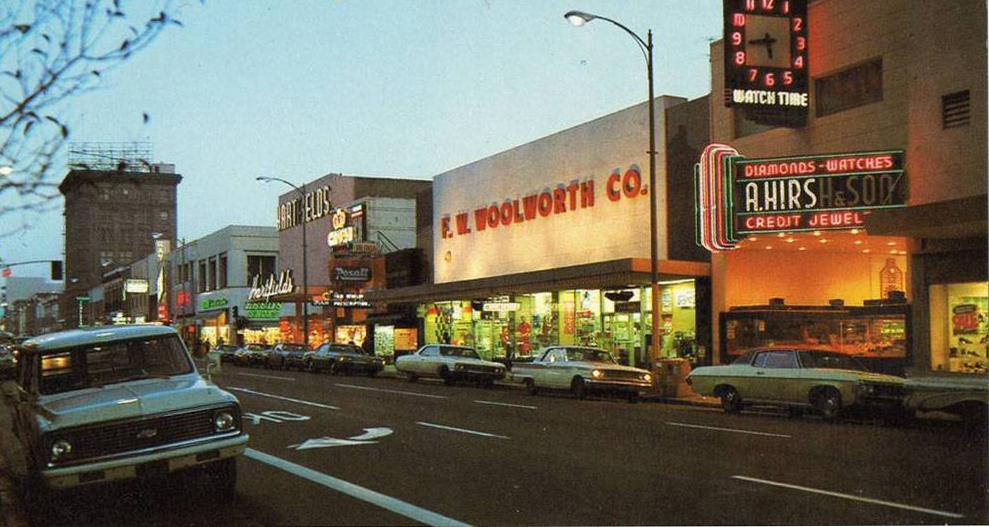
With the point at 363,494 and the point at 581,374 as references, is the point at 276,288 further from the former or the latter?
the point at 363,494

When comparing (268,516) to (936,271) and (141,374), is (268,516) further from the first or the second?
(936,271)

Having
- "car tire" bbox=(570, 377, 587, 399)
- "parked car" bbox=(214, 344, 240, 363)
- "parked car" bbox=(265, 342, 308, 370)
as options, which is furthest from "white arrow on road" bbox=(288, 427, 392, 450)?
"parked car" bbox=(214, 344, 240, 363)

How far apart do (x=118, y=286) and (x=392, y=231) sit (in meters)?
81.3

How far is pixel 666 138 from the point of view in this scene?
3105cm

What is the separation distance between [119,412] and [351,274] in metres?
40.7

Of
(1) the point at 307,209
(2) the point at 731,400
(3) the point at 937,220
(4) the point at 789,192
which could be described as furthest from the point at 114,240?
(3) the point at 937,220

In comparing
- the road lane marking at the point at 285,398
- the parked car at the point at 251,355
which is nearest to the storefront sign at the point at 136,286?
the parked car at the point at 251,355

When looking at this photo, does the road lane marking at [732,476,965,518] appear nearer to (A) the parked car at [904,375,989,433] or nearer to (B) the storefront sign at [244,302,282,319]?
(A) the parked car at [904,375,989,433]

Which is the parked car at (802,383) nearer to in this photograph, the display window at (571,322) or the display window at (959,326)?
the display window at (959,326)

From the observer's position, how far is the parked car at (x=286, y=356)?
4622 centimetres

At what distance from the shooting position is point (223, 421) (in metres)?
9.38

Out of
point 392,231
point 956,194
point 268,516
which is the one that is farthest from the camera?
point 392,231

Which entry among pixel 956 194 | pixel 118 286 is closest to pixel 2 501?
A: pixel 956 194

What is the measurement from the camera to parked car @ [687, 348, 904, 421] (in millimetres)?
17531
